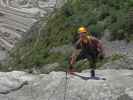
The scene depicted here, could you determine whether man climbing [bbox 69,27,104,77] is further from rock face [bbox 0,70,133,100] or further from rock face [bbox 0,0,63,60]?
rock face [bbox 0,0,63,60]

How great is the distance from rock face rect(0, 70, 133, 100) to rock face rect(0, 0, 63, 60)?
21.9 meters

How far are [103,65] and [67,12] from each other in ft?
24.0

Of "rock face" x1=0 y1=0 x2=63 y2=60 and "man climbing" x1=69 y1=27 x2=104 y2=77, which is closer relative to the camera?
"man climbing" x1=69 y1=27 x2=104 y2=77

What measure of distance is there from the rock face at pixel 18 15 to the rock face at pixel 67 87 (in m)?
21.9

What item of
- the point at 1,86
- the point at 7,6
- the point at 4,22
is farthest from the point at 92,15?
the point at 7,6

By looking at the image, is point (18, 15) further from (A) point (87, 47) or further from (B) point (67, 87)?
(A) point (87, 47)

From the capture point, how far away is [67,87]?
44.6 ft

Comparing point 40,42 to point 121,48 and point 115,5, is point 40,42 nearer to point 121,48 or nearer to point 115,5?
point 115,5

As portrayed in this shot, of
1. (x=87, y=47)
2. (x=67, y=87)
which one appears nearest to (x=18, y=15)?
(x=67, y=87)

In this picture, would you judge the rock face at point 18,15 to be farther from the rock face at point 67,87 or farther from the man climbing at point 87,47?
the man climbing at point 87,47

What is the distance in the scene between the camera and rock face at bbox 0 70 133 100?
1283 cm

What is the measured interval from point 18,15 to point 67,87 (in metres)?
30.3

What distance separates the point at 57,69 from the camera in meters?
16.9

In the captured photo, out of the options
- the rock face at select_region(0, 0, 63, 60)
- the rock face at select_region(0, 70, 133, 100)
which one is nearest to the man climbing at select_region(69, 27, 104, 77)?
the rock face at select_region(0, 70, 133, 100)
